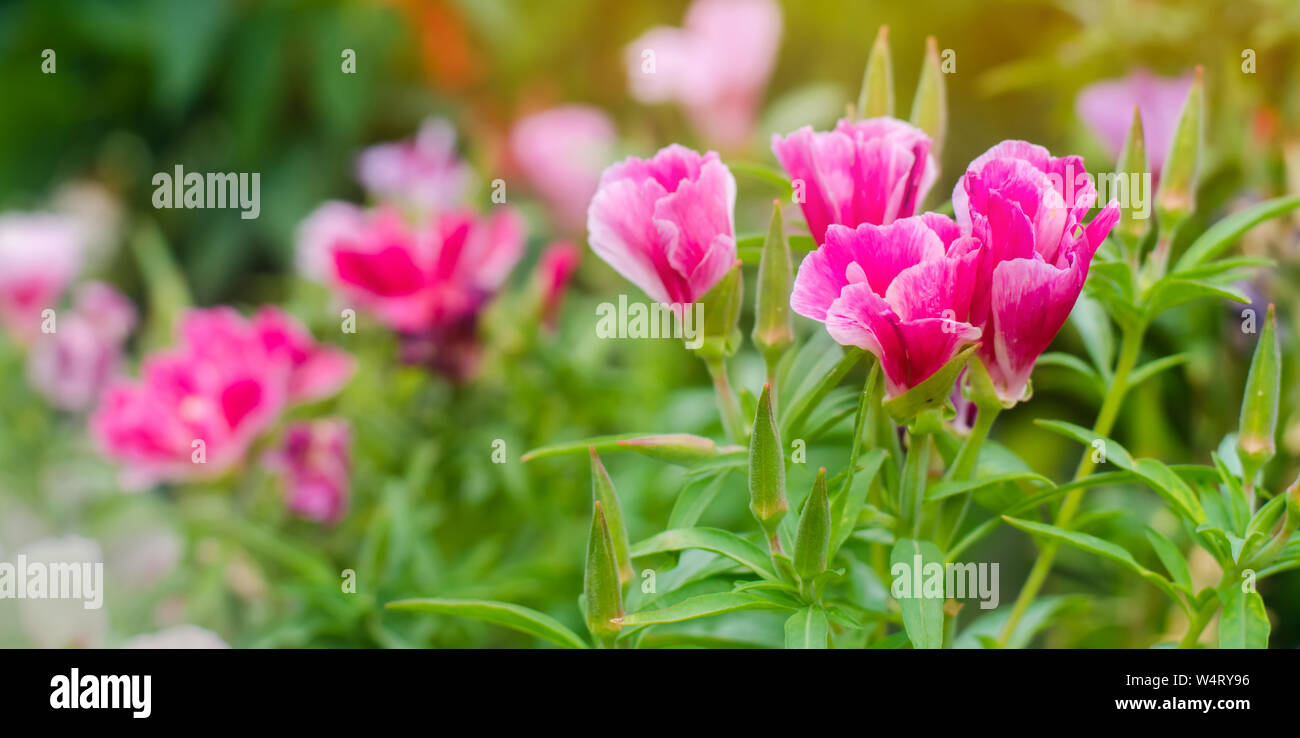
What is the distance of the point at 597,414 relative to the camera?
62 centimetres

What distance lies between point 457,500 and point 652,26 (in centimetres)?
70

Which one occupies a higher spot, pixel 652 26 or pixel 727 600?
pixel 652 26

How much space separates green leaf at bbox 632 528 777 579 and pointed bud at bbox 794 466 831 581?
0.05 ft

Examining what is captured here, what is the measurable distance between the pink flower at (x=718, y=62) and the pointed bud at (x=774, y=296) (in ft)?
1.35

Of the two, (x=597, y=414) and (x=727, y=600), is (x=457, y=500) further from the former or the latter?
(x=727, y=600)

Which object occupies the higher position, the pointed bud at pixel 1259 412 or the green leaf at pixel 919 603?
the pointed bud at pixel 1259 412

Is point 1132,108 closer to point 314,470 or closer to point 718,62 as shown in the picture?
point 718,62

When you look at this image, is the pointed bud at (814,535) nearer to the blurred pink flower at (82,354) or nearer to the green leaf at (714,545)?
the green leaf at (714,545)

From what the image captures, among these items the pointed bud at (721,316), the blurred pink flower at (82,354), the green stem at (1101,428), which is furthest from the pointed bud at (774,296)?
the blurred pink flower at (82,354)

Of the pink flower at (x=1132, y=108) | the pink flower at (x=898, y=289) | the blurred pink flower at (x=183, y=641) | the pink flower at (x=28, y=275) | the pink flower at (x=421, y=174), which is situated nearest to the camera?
the pink flower at (x=898, y=289)

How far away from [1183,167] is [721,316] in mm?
164

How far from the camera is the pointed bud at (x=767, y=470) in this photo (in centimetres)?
29

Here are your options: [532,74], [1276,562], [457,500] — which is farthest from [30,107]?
[1276,562]

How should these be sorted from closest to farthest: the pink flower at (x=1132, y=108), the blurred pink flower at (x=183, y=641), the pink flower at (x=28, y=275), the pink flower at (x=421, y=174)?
the blurred pink flower at (x=183, y=641), the pink flower at (x=1132, y=108), the pink flower at (x=421, y=174), the pink flower at (x=28, y=275)
